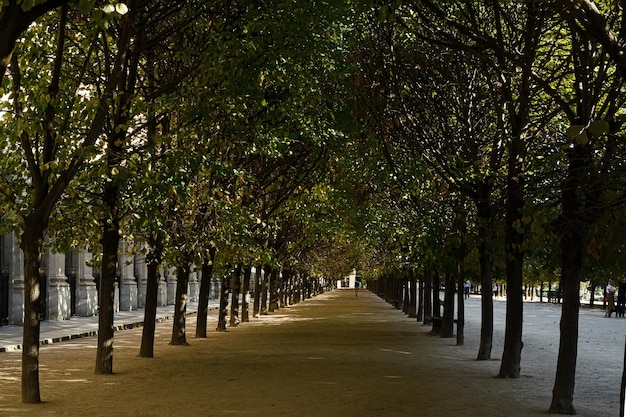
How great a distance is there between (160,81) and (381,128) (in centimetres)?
581

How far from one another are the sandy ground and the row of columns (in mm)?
6346

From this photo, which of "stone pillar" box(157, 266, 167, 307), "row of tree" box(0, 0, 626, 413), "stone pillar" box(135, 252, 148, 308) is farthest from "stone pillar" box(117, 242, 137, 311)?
"row of tree" box(0, 0, 626, 413)

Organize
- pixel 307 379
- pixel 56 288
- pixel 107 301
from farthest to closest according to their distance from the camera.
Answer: pixel 56 288 → pixel 107 301 → pixel 307 379

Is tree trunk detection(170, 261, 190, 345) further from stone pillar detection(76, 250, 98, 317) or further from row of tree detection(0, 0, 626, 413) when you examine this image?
stone pillar detection(76, 250, 98, 317)

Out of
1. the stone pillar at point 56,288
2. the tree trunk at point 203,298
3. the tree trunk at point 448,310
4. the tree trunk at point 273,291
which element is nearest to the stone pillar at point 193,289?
the tree trunk at point 273,291

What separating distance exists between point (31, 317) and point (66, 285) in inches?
1015

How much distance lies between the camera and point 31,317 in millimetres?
15375

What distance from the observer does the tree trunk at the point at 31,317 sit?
1519cm

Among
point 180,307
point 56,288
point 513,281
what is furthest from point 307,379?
point 56,288

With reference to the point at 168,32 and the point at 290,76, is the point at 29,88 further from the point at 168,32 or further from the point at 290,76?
the point at 290,76

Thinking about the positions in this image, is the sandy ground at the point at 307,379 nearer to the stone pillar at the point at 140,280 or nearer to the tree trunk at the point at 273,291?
the stone pillar at the point at 140,280

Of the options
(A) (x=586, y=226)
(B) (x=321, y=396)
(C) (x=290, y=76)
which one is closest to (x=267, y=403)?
(B) (x=321, y=396)

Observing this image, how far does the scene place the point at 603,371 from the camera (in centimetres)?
2197

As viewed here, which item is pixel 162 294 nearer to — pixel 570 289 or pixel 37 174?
pixel 37 174
